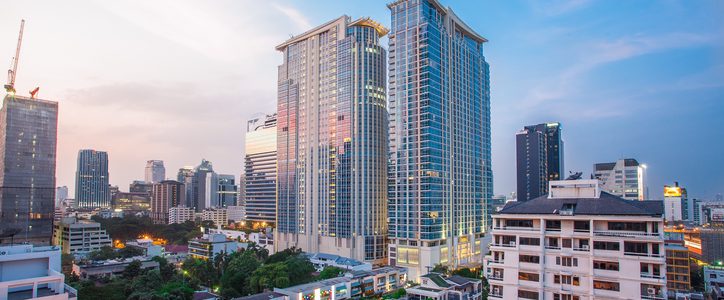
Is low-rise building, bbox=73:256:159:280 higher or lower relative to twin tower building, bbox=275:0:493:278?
lower

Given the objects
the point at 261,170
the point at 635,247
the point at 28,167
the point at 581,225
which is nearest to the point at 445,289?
the point at 581,225

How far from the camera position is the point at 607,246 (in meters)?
29.4

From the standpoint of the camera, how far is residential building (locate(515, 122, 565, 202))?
192375 millimetres

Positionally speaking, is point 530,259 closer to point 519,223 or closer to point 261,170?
point 519,223

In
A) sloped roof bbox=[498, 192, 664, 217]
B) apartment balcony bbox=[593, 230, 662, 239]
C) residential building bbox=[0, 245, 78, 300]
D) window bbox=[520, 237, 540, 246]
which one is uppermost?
sloped roof bbox=[498, 192, 664, 217]

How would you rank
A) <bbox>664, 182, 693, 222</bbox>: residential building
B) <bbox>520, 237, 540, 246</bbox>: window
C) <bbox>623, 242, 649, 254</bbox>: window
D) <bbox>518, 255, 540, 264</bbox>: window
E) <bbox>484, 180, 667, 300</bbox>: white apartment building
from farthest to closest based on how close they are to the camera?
1. <bbox>664, 182, 693, 222</bbox>: residential building
2. <bbox>520, 237, 540, 246</bbox>: window
3. <bbox>518, 255, 540, 264</bbox>: window
4. <bbox>623, 242, 649, 254</bbox>: window
5. <bbox>484, 180, 667, 300</bbox>: white apartment building

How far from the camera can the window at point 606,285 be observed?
28.8 meters

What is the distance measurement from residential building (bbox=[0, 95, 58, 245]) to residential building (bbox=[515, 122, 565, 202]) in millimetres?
178499

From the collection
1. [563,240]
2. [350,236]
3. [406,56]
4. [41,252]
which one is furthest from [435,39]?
[41,252]

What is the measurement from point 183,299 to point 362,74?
208ft

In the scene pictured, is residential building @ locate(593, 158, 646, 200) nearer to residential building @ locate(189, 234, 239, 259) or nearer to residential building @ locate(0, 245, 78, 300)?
residential building @ locate(189, 234, 239, 259)

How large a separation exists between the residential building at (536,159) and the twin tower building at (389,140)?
87037mm

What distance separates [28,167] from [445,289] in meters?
103

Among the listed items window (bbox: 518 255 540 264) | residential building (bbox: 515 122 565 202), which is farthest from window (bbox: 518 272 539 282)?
residential building (bbox: 515 122 565 202)
